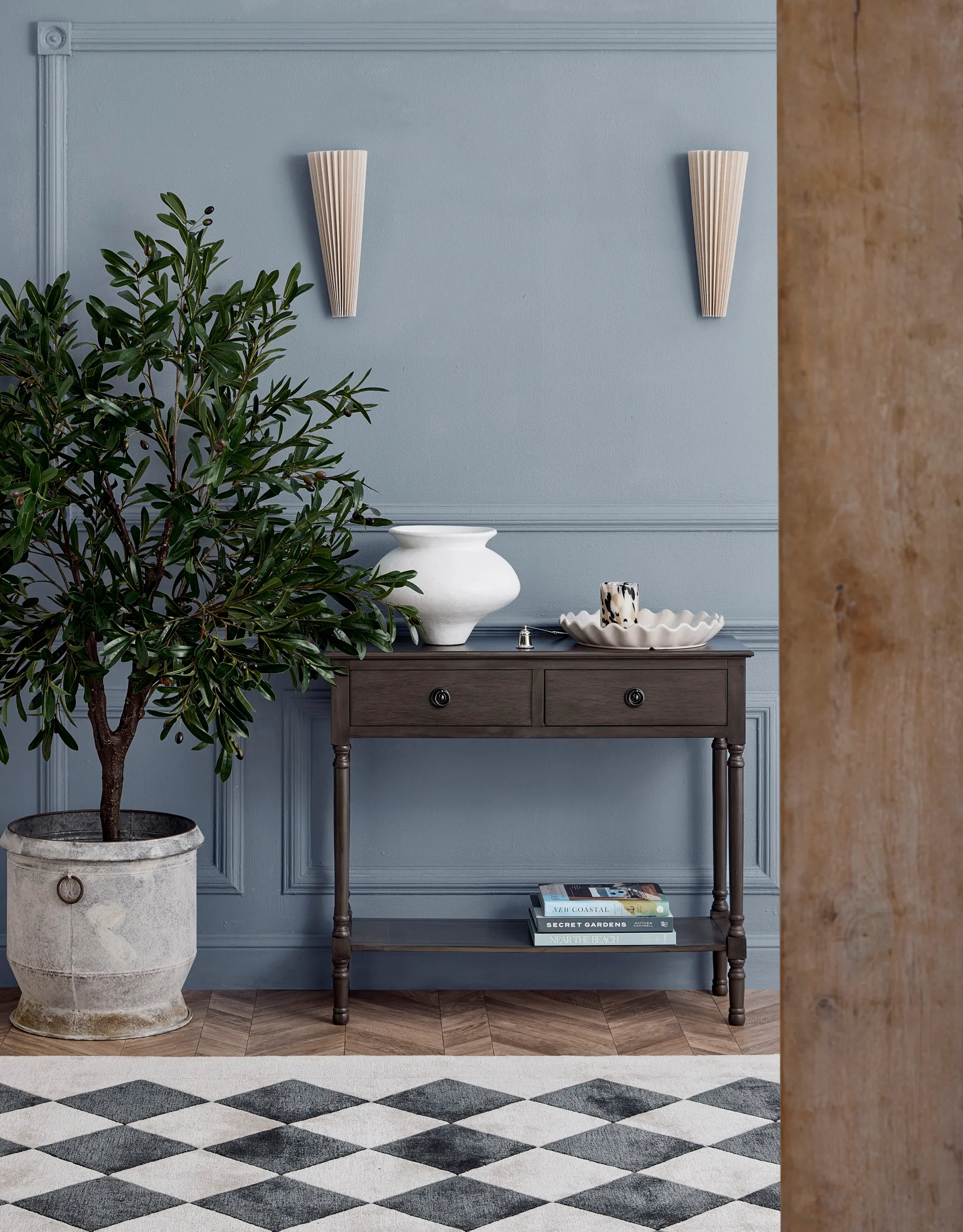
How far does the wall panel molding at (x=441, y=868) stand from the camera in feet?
11.2

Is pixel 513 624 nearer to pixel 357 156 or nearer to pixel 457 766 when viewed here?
pixel 457 766

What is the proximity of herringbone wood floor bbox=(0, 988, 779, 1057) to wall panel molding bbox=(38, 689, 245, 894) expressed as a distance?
284mm

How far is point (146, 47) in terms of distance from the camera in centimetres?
333

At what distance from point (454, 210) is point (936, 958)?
9.03ft

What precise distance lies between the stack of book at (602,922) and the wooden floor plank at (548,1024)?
8.1 inches

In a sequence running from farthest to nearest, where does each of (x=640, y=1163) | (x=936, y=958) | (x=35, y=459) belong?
(x=35, y=459) < (x=640, y=1163) < (x=936, y=958)

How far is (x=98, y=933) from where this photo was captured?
3.00 m

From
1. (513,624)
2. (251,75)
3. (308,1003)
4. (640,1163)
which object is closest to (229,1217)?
(640,1163)

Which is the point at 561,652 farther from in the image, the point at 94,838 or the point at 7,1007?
the point at 7,1007

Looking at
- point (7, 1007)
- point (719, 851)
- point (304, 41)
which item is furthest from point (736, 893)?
point (304, 41)

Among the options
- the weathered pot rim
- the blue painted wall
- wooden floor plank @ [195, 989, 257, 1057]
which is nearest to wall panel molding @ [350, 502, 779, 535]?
the blue painted wall

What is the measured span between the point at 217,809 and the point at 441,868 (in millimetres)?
596

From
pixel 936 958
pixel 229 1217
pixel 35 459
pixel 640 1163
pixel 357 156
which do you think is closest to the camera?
pixel 936 958

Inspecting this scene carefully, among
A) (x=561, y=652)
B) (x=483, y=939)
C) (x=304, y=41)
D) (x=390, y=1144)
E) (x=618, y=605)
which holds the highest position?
(x=304, y=41)
